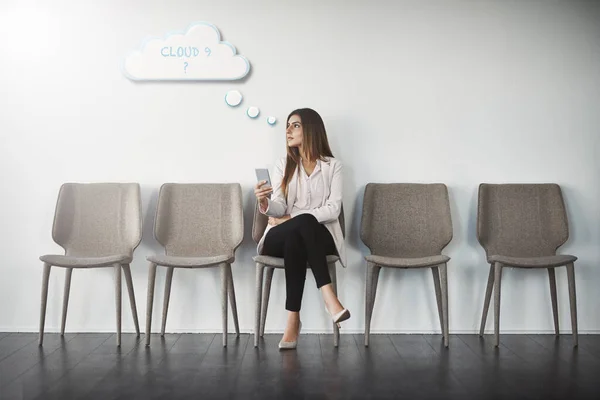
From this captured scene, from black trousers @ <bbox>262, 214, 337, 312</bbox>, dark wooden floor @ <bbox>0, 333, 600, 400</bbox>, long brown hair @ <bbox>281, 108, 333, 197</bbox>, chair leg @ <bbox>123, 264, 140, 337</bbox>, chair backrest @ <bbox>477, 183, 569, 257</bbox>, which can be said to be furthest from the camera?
chair backrest @ <bbox>477, 183, 569, 257</bbox>

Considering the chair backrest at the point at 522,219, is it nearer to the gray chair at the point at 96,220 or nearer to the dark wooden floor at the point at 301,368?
the dark wooden floor at the point at 301,368

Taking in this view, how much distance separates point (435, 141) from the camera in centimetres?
368

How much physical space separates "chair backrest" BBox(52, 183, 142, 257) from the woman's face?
954 mm

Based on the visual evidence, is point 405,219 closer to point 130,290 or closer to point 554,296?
point 554,296

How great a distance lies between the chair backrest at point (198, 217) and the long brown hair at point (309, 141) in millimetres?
325

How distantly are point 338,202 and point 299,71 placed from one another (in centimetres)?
88

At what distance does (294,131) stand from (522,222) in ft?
4.82

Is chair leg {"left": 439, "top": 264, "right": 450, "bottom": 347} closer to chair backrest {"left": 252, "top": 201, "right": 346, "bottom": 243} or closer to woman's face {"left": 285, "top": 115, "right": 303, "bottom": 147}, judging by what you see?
chair backrest {"left": 252, "top": 201, "right": 346, "bottom": 243}

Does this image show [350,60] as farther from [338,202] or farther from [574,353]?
[574,353]

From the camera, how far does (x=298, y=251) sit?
3.11m

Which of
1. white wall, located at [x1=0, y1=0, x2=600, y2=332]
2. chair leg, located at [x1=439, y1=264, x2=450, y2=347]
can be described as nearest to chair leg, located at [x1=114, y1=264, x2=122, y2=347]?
white wall, located at [x1=0, y1=0, x2=600, y2=332]

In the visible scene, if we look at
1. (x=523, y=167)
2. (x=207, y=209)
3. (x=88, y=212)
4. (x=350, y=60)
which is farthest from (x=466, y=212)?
(x=88, y=212)

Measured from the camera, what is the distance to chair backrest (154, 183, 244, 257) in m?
3.53

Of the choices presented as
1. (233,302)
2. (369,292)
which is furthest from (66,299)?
(369,292)
